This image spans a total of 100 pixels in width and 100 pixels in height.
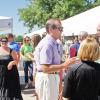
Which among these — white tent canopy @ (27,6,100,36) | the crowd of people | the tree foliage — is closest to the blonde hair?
the crowd of people

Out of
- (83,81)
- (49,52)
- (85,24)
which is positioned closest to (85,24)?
(85,24)

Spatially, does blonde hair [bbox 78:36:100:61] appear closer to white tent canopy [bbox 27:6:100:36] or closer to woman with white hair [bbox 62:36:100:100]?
woman with white hair [bbox 62:36:100:100]

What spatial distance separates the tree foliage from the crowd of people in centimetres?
3949

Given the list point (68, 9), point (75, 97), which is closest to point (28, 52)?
point (75, 97)

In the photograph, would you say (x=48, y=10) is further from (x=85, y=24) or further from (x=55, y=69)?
(x=55, y=69)

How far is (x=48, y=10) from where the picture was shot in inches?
2116

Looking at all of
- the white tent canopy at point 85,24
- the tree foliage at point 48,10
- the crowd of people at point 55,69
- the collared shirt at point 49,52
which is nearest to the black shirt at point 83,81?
the crowd of people at point 55,69

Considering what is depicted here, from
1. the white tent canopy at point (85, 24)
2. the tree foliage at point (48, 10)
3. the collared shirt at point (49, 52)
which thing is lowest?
the collared shirt at point (49, 52)

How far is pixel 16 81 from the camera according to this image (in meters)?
8.49

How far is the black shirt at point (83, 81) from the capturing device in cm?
405

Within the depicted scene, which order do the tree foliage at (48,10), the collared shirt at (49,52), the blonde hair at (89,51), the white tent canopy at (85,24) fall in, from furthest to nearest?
the tree foliage at (48,10)
the white tent canopy at (85,24)
the collared shirt at (49,52)
the blonde hair at (89,51)

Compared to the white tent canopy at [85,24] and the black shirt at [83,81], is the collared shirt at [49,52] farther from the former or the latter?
the white tent canopy at [85,24]

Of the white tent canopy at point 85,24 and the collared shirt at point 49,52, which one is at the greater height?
the white tent canopy at point 85,24

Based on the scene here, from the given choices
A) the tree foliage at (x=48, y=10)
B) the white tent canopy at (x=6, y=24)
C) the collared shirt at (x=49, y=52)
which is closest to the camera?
the collared shirt at (x=49, y=52)
